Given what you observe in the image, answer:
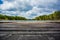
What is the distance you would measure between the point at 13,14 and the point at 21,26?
255 millimetres

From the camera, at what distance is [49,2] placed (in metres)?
2.30

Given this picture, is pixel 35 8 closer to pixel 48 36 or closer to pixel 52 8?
pixel 52 8

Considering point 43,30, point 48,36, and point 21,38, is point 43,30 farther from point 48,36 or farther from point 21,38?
point 21,38

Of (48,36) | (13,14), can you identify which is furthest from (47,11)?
(13,14)

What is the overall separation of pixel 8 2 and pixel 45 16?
0.70 meters

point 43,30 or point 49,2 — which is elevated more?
point 49,2

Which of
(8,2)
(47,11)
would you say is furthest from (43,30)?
(8,2)

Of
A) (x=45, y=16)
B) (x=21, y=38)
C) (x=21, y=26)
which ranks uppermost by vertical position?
(x=45, y=16)

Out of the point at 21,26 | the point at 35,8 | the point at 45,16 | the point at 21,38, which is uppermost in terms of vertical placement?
the point at 35,8

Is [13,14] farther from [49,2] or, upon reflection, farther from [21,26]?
[49,2]

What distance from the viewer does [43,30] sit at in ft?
7.53

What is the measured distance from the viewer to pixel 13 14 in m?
2.29

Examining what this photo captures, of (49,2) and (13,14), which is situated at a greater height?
(49,2)

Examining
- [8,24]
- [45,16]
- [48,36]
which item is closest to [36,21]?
[45,16]
